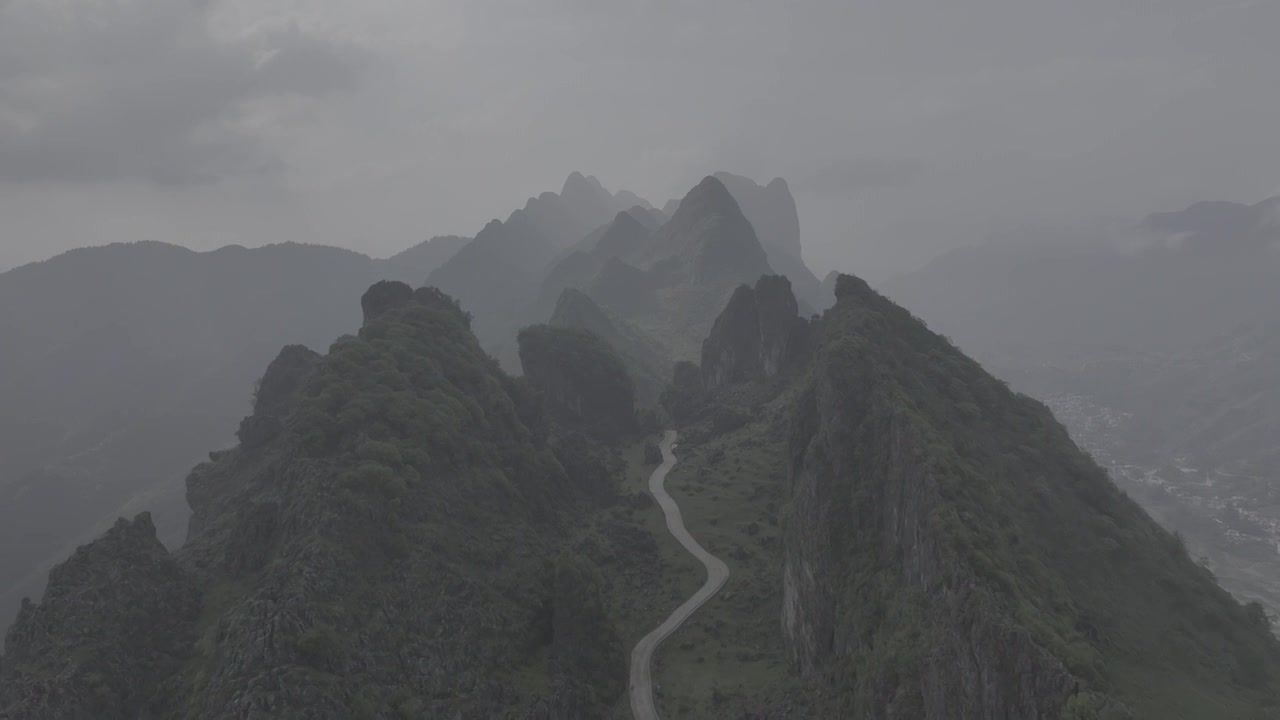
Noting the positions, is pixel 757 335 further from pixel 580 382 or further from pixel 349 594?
pixel 349 594

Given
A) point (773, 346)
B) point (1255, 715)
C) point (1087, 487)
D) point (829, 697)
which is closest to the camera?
point (1255, 715)

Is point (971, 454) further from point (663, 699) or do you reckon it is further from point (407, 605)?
point (407, 605)

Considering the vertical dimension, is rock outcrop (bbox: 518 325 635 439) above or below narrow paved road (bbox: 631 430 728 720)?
above

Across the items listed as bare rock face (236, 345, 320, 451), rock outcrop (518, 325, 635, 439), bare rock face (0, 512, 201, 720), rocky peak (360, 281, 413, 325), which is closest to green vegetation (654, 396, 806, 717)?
rock outcrop (518, 325, 635, 439)

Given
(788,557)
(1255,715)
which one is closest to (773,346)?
(788,557)

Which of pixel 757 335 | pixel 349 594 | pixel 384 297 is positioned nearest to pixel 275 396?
pixel 384 297

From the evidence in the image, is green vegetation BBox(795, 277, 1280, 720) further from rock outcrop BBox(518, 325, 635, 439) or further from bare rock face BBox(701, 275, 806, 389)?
rock outcrop BBox(518, 325, 635, 439)

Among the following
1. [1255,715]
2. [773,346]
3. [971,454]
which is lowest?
[1255,715]
